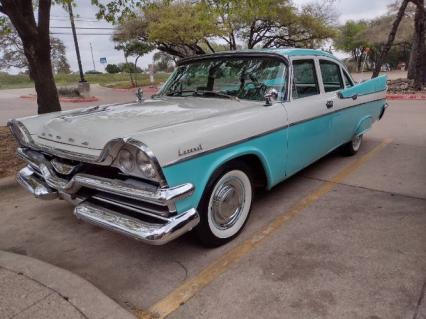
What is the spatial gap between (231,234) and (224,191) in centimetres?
43

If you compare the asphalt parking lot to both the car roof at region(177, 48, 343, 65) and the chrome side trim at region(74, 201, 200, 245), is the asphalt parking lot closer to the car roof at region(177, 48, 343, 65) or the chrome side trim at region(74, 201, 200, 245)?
the chrome side trim at region(74, 201, 200, 245)

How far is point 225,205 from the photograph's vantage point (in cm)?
308

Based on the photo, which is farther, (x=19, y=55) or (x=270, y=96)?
(x=19, y=55)

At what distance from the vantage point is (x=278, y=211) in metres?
3.81

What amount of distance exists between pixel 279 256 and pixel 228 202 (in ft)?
2.02

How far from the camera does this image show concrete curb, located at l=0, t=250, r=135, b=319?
228 centimetres

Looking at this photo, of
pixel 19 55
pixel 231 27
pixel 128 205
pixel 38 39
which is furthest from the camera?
pixel 19 55

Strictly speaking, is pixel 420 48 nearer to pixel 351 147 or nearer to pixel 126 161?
pixel 351 147

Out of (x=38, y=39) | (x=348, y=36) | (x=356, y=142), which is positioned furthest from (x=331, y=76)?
(x=348, y=36)

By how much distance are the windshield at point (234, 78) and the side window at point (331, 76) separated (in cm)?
106

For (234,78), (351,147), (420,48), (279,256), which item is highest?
(420,48)

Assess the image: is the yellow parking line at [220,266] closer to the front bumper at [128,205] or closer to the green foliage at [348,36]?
the front bumper at [128,205]

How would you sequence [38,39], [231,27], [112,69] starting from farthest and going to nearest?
[112,69], [231,27], [38,39]

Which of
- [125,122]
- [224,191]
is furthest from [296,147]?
[125,122]
